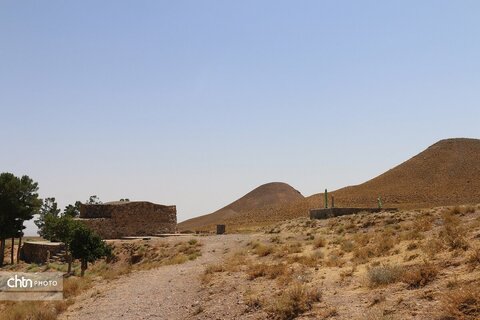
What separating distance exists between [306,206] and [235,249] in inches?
1760

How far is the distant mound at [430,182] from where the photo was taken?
188 ft

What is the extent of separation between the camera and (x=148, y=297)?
1530cm

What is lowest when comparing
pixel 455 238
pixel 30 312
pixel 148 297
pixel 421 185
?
pixel 30 312

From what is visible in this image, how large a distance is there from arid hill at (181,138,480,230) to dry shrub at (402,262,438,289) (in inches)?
1739

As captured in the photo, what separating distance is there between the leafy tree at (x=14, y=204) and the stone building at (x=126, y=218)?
19.7ft

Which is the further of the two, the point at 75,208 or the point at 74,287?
the point at 75,208

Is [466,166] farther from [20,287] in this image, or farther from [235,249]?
[20,287]

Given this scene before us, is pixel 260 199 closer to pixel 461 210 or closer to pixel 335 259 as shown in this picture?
pixel 461 210

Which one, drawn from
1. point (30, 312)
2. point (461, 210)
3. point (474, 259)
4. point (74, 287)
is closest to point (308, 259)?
point (474, 259)

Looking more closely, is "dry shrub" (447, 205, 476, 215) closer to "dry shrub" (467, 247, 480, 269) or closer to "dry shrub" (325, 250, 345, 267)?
"dry shrub" (325, 250, 345, 267)

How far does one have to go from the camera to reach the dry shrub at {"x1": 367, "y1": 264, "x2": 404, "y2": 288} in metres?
11.4

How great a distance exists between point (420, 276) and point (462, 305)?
7.63ft

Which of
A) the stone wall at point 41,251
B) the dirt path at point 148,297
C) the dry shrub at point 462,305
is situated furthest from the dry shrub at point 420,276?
the stone wall at point 41,251

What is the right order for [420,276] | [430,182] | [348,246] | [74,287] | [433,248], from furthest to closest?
[430,182] < [348,246] < [74,287] < [433,248] < [420,276]
